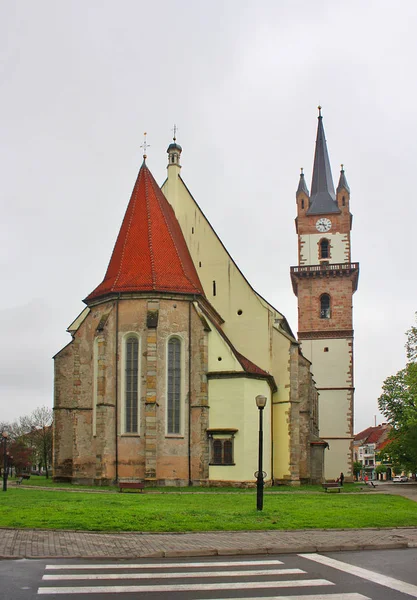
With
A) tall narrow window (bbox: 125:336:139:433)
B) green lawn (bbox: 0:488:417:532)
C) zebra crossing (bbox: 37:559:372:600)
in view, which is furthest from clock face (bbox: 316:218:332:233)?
zebra crossing (bbox: 37:559:372:600)

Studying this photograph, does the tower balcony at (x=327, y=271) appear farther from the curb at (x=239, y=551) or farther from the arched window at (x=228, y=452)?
the curb at (x=239, y=551)

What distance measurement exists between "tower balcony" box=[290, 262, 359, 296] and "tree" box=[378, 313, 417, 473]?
34.2ft

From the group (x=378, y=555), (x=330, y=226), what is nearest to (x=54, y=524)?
(x=378, y=555)

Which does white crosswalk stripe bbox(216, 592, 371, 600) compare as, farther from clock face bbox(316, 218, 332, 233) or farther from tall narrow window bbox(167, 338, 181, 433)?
clock face bbox(316, 218, 332, 233)

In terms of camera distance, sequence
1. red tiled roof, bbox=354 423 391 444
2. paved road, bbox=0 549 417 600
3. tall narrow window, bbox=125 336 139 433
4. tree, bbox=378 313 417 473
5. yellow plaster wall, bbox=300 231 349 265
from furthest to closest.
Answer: red tiled roof, bbox=354 423 391 444 → yellow plaster wall, bbox=300 231 349 265 → tree, bbox=378 313 417 473 → tall narrow window, bbox=125 336 139 433 → paved road, bbox=0 549 417 600

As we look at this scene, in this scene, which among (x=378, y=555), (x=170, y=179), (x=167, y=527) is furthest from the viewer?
(x=170, y=179)

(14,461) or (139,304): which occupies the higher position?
(139,304)

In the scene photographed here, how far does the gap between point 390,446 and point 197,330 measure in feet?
74.8

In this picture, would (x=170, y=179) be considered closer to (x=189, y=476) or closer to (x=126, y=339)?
(x=126, y=339)

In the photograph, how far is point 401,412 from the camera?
49.4m

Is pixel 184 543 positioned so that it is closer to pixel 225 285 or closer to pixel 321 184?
pixel 225 285

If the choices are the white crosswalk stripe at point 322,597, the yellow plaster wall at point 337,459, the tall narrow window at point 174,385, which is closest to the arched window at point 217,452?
the tall narrow window at point 174,385

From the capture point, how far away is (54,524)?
49.1ft

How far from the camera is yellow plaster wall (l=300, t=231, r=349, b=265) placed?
58688 mm
